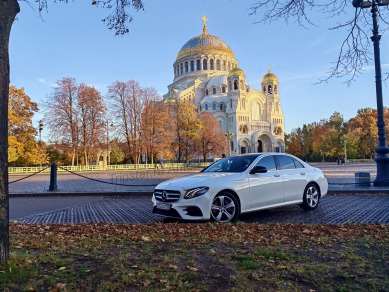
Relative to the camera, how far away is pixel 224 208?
7305mm

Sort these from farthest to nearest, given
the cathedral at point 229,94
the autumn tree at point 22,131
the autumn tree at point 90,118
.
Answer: the cathedral at point 229,94
the autumn tree at point 90,118
the autumn tree at point 22,131

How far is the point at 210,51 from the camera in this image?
94312mm

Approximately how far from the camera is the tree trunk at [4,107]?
396 cm

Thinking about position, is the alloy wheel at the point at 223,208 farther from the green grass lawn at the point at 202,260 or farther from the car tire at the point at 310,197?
the car tire at the point at 310,197

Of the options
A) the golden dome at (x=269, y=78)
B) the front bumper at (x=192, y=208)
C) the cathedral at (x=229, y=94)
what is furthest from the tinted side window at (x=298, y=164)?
the golden dome at (x=269, y=78)

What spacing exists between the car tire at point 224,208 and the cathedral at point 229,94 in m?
72.9

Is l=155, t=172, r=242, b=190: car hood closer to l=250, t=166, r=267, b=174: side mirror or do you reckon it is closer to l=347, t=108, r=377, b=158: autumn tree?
l=250, t=166, r=267, b=174: side mirror

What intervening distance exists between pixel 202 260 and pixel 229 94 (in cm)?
8337

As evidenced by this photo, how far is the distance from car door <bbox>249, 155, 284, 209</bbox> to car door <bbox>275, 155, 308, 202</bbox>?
7.4 inches

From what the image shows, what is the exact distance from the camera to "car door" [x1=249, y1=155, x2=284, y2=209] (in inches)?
307

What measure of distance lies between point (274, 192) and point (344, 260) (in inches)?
165

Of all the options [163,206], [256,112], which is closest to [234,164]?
[163,206]

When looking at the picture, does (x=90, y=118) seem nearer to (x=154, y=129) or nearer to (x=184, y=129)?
(x=154, y=129)

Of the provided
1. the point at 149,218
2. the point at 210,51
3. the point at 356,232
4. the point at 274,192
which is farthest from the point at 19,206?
the point at 210,51
